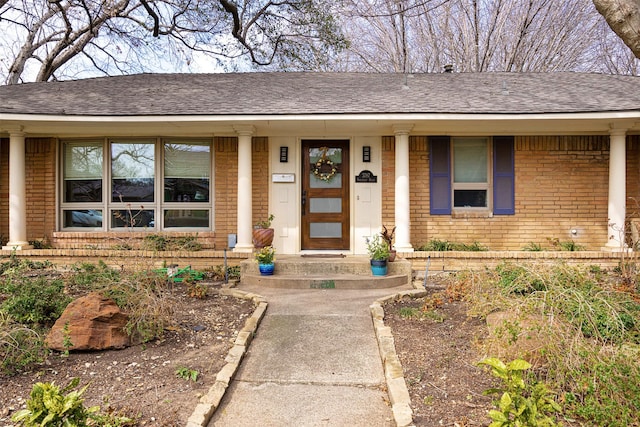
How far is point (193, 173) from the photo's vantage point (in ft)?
28.1

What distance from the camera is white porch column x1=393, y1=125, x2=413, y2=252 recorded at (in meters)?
7.73

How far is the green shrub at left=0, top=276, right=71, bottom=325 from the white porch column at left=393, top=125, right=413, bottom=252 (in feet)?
17.3

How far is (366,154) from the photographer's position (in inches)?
330

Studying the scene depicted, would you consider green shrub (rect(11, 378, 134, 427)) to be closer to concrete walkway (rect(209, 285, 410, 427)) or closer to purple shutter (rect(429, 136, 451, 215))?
concrete walkway (rect(209, 285, 410, 427))

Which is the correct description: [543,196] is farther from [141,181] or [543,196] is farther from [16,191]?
[16,191]

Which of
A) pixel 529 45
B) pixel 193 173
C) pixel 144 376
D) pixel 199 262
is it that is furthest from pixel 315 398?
pixel 529 45

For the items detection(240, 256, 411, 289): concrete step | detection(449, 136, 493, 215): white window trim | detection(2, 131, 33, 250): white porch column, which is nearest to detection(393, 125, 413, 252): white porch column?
detection(240, 256, 411, 289): concrete step

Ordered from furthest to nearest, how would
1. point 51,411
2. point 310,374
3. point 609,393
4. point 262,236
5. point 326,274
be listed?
point 262,236, point 326,274, point 310,374, point 609,393, point 51,411

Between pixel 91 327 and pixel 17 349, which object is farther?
pixel 91 327

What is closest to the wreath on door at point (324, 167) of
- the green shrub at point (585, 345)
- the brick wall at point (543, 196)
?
the brick wall at point (543, 196)

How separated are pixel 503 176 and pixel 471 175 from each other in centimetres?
59

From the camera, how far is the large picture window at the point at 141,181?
8.51m

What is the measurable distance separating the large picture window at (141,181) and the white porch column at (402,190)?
147 inches

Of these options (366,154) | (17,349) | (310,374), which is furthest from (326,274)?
(17,349)
